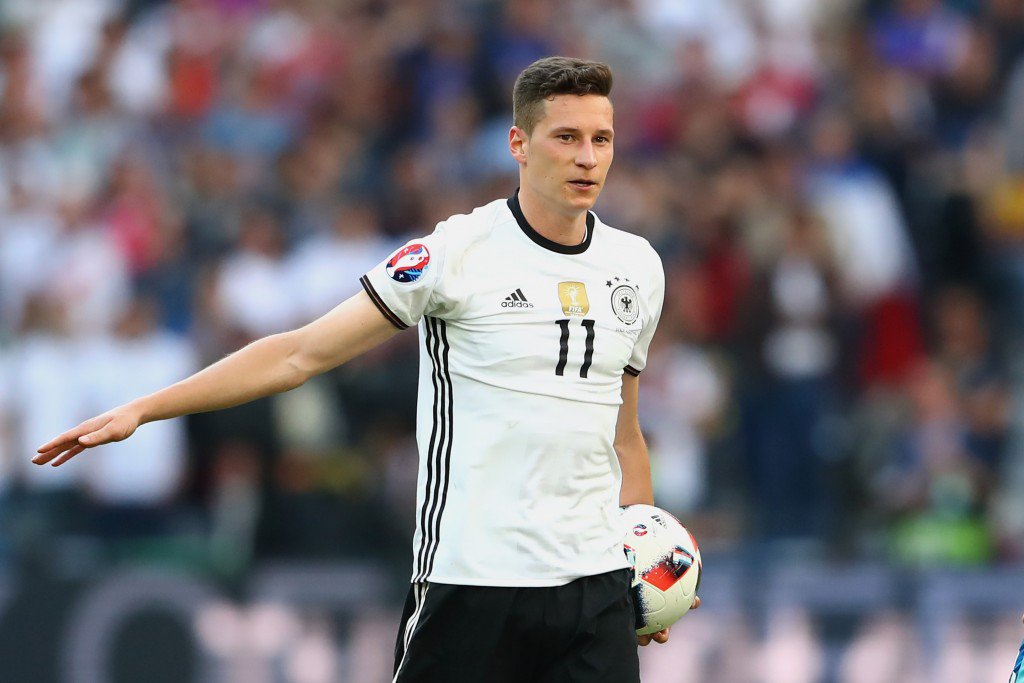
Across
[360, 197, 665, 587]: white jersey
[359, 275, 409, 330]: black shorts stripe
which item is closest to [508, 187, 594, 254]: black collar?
[360, 197, 665, 587]: white jersey

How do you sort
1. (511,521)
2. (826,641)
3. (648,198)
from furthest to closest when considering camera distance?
(648,198) < (826,641) < (511,521)

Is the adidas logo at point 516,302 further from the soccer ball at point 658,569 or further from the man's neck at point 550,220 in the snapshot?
the soccer ball at point 658,569

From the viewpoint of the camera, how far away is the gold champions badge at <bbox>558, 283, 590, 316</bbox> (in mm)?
4969

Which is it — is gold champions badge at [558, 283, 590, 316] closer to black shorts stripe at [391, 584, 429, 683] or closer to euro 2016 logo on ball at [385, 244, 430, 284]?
euro 2016 logo on ball at [385, 244, 430, 284]

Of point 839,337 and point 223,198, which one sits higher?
point 223,198

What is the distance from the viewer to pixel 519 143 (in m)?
5.05

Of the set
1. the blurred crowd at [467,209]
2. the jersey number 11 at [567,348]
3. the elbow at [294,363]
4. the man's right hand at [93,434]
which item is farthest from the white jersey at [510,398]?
the blurred crowd at [467,209]

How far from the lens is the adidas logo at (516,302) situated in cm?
494

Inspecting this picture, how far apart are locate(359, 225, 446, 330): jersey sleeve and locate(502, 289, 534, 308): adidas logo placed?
0.72 feet

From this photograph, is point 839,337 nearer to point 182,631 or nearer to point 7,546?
point 182,631

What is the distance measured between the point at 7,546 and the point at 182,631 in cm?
135

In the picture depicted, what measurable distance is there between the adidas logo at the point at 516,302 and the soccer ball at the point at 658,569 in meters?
0.84

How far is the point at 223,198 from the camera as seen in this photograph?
11898 millimetres

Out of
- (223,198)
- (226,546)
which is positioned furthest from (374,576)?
(223,198)
